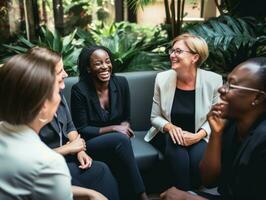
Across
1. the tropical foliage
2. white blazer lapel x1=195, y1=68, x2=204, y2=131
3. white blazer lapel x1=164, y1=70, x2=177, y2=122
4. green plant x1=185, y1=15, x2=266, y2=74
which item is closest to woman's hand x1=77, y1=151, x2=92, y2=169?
white blazer lapel x1=164, y1=70, x2=177, y2=122

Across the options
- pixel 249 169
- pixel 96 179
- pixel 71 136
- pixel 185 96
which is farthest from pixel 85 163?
pixel 249 169

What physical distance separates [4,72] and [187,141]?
159 cm

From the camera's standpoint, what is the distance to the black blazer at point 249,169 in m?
1.46

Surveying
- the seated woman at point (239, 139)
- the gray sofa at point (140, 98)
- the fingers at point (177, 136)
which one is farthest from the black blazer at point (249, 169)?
the gray sofa at point (140, 98)

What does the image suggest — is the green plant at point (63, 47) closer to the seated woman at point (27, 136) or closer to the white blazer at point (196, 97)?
the white blazer at point (196, 97)

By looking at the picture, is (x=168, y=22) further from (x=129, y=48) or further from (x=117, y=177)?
(x=117, y=177)

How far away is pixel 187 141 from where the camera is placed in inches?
98.8

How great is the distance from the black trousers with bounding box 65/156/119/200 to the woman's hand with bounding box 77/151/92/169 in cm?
2

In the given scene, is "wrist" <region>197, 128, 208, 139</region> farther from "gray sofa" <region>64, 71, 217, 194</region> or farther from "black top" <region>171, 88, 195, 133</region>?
"gray sofa" <region>64, 71, 217, 194</region>

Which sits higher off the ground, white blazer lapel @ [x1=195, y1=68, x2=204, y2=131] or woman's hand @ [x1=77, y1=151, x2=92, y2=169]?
white blazer lapel @ [x1=195, y1=68, x2=204, y2=131]

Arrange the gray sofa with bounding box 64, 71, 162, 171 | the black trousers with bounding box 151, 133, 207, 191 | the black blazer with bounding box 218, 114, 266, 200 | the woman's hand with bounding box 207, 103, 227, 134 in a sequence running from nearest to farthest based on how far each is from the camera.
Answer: the black blazer with bounding box 218, 114, 266, 200, the woman's hand with bounding box 207, 103, 227, 134, the black trousers with bounding box 151, 133, 207, 191, the gray sofa with bounding box 64, 71, 162, 171

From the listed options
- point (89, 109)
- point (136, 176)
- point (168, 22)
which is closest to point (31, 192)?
point (136, 176)

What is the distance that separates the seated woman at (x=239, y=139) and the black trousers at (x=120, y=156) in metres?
0.72

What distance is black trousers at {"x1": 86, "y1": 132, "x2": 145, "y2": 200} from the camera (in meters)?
2.45
